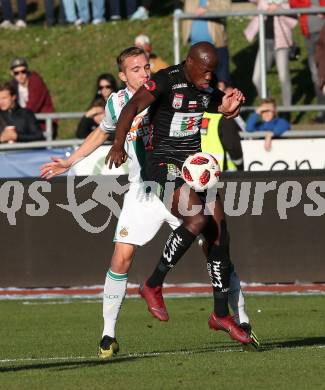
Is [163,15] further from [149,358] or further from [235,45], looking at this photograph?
[149,358]

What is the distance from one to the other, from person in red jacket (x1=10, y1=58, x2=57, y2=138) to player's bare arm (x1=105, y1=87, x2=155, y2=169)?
1039cm

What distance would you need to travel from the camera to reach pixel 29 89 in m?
20.7

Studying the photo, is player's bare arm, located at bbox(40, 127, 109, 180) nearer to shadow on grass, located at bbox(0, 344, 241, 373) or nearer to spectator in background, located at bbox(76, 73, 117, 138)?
shadow on grass, located at bbox(0, 344, 241, 373)

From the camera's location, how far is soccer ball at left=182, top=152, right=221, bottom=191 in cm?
1008

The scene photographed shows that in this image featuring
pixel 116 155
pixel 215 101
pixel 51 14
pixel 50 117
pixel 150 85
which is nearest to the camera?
pixel 116 155

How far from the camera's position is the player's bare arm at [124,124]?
9742 mm

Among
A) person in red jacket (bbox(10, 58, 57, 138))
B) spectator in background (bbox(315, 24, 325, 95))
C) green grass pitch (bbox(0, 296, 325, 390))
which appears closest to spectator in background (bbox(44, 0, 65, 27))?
person in red jacket (bbox(10, 58, 57, 138))

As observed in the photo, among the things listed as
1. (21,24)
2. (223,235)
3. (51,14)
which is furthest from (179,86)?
(21,24)

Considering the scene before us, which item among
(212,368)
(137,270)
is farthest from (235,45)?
(212,368)

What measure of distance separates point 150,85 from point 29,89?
10827 millimetres

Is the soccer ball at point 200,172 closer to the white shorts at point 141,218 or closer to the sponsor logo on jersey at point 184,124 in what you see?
the sponsor logo on jersey at point 184,124

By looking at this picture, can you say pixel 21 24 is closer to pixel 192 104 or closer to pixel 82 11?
pixel 82 11

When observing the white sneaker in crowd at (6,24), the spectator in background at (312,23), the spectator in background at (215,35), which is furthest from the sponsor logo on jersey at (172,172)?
the white sneaker in crowd at (6,24)

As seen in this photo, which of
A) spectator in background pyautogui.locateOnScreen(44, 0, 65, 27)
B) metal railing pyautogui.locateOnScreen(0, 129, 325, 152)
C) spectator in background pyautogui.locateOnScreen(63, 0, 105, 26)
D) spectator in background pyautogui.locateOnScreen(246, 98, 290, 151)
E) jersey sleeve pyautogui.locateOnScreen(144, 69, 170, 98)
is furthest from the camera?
spectator in background pyautogui.locateOnScreen(44, 0, 65, 27)
